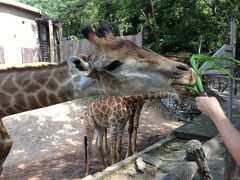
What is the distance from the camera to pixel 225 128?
1.96 m

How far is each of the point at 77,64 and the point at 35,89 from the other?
0.48 meters

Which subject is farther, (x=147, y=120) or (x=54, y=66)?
(x=147, y=120)

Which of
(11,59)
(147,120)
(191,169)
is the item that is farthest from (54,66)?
(11,59)

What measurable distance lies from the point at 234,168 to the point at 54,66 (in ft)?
7.36

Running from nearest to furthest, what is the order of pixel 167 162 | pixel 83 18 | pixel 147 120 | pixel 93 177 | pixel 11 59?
pixel 93 177 → pixel 167 162 → pixel 147 120 → pixel 11 59 → pixel 83 18

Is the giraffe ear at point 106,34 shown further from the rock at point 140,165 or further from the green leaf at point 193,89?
the rock at point 140,165

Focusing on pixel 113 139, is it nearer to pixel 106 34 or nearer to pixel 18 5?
pixel 106 34

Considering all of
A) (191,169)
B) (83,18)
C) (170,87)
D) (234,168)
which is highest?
(83,18)

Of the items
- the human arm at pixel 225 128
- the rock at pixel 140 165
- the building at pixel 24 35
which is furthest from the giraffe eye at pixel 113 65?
the building at pixel 24 35

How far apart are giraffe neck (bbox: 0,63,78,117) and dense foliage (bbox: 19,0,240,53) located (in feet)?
6.19

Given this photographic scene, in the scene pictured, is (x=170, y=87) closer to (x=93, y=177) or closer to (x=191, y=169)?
(x=191, y=169)

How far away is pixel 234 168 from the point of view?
3619 millimetres

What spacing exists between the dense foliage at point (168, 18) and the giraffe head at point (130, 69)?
144 cm

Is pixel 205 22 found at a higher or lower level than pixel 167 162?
higher
